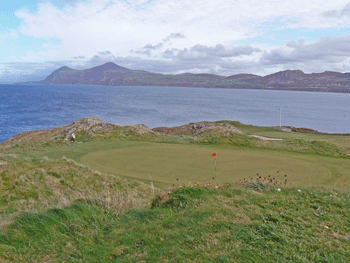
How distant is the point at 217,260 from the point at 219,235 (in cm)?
65

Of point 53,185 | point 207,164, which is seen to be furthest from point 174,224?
point 207,164

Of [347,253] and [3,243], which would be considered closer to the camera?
[347,253]

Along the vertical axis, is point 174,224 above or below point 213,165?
above

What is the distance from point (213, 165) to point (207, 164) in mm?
312

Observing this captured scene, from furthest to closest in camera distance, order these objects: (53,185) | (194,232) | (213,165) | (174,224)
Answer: (213,165)
(53,185)
(174,224)
(194,232)

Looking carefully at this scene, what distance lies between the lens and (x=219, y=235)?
4129 mm

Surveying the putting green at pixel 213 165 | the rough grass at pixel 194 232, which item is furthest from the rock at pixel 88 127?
the rough grass at pixel 194 232

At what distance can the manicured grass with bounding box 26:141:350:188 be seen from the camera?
975cm

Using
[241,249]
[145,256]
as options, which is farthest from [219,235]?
[145,256]

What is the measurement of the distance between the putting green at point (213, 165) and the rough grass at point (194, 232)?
13.0 feet

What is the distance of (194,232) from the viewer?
428 cm

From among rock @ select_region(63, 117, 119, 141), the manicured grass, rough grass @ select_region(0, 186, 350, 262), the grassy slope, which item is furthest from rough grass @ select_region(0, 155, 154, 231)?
rock @ select_region(63, 117, 119, 141)

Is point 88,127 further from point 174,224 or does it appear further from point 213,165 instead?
point 174,224

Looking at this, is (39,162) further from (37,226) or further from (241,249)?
(241,249)
